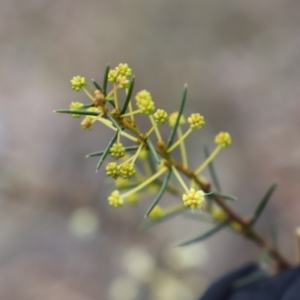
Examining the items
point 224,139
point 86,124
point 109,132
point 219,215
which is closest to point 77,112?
point 86,124

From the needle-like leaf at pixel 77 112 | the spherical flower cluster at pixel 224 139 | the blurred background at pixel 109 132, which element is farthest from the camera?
the blurred background at pixel 109 132

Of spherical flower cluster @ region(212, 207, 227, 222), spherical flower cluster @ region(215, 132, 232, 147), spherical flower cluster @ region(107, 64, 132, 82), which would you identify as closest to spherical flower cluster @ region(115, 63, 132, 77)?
spherical flower cluster @ region(107, 64, 132, 82)

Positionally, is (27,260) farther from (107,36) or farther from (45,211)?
(107,36)

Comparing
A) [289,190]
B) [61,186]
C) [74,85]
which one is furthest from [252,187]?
[74,85]

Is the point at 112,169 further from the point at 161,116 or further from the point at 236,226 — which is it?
the point at 236,226

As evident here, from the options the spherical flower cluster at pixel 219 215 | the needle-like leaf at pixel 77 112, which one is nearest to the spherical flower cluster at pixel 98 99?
the needle-like leaf at pixel 77 112

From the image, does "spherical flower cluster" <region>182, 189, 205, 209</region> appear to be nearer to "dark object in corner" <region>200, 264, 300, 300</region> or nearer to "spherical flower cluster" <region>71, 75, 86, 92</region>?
"spherical flower cluster" <region>71, 75, 86, 92</region>

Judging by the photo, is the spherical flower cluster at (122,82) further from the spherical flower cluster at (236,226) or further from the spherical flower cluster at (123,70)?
the spherical flower cluster at (236,226)

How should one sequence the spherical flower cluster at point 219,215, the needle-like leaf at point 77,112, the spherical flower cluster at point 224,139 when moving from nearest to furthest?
the needle-like leaf at point 77,112 < the spherical flower cluster at point 224,139 < the spherical flower cluster at point 219,215
